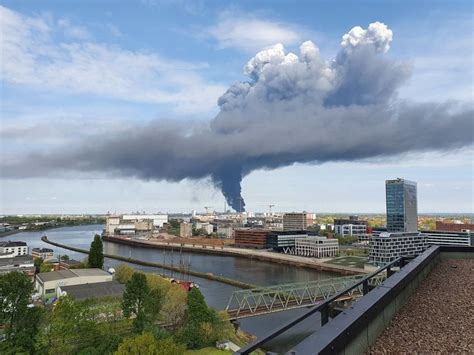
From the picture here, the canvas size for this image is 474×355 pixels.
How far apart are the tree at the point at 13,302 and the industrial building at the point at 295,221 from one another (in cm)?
4040

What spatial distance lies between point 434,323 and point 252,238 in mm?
34916

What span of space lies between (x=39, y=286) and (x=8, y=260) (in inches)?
253

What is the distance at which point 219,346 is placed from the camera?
8562mm

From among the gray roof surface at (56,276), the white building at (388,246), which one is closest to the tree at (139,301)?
the gray roof surface at (56,276)

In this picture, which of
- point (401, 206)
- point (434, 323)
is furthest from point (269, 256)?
point (434, 323)

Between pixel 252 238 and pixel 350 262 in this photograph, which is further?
pixel 252 238

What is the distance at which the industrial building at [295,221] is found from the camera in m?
46.8

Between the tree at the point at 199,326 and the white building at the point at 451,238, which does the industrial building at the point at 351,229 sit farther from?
the tree at the point at 199,326

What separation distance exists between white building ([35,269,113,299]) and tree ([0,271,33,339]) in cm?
585

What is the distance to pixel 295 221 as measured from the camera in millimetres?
47906

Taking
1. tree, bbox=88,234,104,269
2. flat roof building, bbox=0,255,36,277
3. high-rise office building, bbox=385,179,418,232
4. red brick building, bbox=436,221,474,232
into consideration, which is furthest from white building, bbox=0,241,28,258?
red brick building, bbox=436,221,474,232

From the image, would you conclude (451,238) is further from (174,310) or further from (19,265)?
(19,265)

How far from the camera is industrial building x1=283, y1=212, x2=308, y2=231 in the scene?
46750 millimetres

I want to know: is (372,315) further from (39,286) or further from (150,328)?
(39,286)
